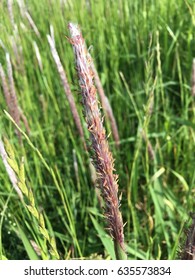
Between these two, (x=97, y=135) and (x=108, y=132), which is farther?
(x=108, y=132)

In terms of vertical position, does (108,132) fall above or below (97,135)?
below

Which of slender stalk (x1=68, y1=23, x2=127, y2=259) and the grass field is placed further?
the grass field

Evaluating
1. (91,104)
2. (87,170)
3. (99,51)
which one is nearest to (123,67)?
(99,51)

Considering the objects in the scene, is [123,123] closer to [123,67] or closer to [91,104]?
[123,67]
